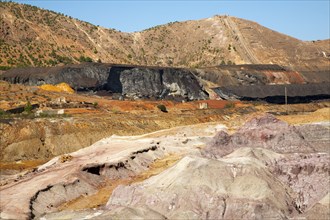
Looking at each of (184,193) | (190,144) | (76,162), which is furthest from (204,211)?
(190,144)

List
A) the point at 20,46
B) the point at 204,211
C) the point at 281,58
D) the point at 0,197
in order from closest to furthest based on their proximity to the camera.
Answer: the point at 204,211 → the point at 0,197 → the point at 20,46 → the point at 281,58

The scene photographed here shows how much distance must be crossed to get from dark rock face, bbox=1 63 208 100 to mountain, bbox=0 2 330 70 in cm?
2586

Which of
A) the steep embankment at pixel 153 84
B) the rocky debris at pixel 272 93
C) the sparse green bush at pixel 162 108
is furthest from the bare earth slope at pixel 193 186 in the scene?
the rocky debris at pixel 272 93

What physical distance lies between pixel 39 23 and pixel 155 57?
40134 millimetres

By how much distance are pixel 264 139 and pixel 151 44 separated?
145949mm

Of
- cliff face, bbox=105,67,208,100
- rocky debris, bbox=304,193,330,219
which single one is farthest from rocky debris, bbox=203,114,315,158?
cliff face, bbox=105,67,208,100

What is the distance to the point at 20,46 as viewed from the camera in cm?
14225

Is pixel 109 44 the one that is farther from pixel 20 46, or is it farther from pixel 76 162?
pixel 76 162

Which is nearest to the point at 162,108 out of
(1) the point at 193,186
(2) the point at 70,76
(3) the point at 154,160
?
(2) the point at 70,76

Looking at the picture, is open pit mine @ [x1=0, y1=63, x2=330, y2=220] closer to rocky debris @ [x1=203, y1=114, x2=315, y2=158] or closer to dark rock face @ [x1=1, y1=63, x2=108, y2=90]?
rocky debris @ [x1=203, y1=114, x2=315, y2=158]

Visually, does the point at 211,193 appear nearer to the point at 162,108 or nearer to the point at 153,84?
the point at 162,108

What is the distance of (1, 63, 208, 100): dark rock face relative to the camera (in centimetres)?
10769

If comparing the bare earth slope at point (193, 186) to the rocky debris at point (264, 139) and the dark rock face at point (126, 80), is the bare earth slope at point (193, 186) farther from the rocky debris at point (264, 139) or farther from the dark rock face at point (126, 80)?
the dark rock face at point (126, 80)

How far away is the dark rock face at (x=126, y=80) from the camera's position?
4240 inches
